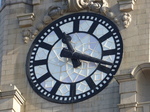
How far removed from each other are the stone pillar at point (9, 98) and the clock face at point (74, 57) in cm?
88

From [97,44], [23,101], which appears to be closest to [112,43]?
[97,44]

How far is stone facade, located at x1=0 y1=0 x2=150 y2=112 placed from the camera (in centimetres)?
3678

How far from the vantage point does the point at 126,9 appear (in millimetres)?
38781

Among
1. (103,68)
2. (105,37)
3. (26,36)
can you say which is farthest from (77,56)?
(26,36)

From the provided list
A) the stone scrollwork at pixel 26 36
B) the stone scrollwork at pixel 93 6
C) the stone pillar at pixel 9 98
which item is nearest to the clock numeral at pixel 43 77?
the stone pillar at pixel 9 98

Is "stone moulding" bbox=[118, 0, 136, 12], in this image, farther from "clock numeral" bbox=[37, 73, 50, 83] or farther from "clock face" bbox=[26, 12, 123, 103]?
"clock numeral" bbox=[37, 73, 50, 83]

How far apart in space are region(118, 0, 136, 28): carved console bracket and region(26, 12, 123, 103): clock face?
355 mm

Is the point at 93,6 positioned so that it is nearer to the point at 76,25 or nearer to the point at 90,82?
the point at 76,25

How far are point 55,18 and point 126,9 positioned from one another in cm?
225

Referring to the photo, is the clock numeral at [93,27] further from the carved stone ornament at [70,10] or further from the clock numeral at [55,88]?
the clock numeral at [55,88]

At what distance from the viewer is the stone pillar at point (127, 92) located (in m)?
36.3

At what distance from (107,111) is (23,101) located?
264cm

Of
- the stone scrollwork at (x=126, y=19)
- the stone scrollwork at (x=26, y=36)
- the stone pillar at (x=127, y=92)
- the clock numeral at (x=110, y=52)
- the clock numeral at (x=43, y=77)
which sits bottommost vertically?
the stone pillar at (x=127, y=92)

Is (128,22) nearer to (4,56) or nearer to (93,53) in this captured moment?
(93,53)
